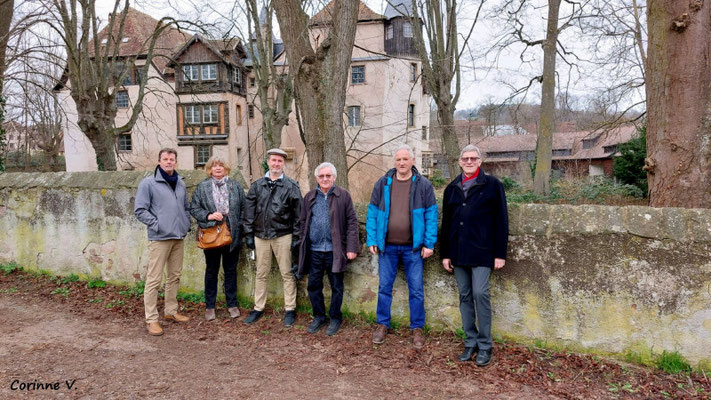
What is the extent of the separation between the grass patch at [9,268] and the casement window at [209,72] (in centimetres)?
2468

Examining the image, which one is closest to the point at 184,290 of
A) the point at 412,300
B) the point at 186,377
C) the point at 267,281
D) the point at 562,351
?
the point at 267,281

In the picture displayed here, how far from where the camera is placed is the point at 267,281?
4977 mm

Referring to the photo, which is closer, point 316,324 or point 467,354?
point 467,354

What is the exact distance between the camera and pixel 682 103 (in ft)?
14.0

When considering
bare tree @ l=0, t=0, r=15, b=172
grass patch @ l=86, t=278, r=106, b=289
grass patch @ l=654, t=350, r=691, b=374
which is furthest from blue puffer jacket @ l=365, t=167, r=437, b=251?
bare tree @ l=0, t=0, r=15, b=172

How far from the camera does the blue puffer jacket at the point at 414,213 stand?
13.3 feet

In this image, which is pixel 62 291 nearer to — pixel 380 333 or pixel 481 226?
pixel 380 333

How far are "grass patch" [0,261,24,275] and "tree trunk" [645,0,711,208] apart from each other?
8.35 meters

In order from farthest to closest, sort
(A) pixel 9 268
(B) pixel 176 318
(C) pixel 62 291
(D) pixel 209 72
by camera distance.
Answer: (D) pixel 209 72, (A) pixel 9 268, (C) pixel 62 291, (B) pixel 176 318

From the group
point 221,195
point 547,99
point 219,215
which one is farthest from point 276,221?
point 547,99

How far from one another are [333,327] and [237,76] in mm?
28747

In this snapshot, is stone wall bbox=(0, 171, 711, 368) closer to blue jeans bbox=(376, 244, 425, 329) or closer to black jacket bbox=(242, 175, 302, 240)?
blue jeans bbox=(376, 244, 425, 329)

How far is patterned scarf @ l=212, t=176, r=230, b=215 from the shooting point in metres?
4.71

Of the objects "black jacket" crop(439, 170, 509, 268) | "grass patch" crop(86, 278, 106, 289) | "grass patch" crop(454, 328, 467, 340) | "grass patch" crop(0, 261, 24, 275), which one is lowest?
"grass patch" crop(454, 328, 467, 340)
